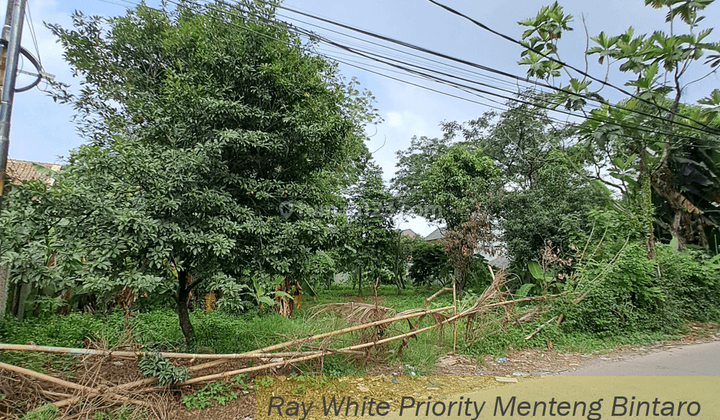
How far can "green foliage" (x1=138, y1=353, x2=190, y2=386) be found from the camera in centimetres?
345

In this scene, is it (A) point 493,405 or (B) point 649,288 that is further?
(B) point 649,288

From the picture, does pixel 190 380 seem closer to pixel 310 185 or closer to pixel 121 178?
pixel 121 178

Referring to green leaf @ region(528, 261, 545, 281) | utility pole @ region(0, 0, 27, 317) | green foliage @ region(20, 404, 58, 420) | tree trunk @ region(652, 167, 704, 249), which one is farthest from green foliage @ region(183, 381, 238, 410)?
tree trunk @ region(652, 167, 704, 249)

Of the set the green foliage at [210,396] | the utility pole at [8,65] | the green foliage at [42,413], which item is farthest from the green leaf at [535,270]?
the utility pole at [8,65]

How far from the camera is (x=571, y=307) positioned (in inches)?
272

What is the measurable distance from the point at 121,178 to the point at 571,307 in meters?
7.09

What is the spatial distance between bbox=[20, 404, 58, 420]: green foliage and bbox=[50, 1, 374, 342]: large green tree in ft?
3.26

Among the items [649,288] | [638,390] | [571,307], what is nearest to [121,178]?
[638,390]

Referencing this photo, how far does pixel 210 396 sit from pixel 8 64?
3230mm

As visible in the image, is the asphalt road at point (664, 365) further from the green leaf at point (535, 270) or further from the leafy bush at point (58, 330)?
the leafy bush at point (58, 330)

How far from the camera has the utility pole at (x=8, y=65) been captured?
9.55 feet

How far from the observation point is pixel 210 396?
3729 millimetres

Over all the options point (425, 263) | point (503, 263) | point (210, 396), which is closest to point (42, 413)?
point (210, 396)

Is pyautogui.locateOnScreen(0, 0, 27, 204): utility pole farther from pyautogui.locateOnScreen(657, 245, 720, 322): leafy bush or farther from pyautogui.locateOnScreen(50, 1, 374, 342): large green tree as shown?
pyautogui.locateOnScreen(657, 245, 720, 322): leafy bush
